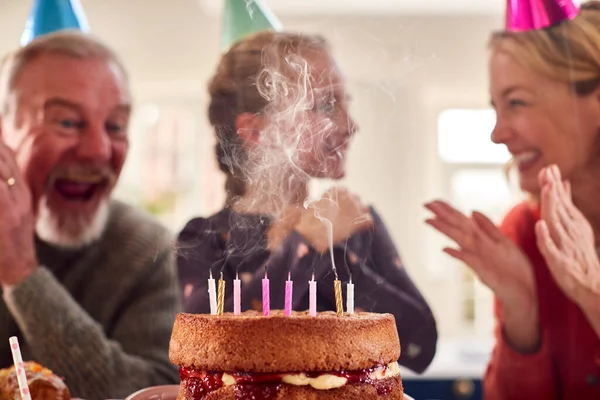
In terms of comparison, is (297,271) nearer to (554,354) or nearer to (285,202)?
A: (285,202)

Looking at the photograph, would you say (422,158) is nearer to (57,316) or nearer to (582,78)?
(582,78)

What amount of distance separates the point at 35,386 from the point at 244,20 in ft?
3.20

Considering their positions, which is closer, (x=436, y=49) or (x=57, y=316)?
(x=57, y=316)

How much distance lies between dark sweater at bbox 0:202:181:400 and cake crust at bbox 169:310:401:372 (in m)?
0.56

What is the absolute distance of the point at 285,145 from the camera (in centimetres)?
160

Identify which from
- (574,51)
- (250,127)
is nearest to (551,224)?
(574,51)

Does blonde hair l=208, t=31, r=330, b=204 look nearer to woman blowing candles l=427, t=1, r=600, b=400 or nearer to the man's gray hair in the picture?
Result: the man's gray hair

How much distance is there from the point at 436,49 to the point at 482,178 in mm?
353

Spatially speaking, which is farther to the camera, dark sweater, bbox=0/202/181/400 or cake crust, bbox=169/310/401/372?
dark sweater, bbox=0/202/181/400

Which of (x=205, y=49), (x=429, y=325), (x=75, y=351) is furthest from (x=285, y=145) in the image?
(x=75, y=351)

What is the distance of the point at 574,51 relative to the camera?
1642mm

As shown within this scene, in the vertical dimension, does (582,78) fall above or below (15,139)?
above

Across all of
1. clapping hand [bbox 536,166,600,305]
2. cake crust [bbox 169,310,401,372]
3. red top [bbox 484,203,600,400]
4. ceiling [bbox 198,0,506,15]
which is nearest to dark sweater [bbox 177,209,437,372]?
red top [bbox 484,203,600,400]

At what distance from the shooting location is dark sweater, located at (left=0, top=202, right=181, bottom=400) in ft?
5.12
